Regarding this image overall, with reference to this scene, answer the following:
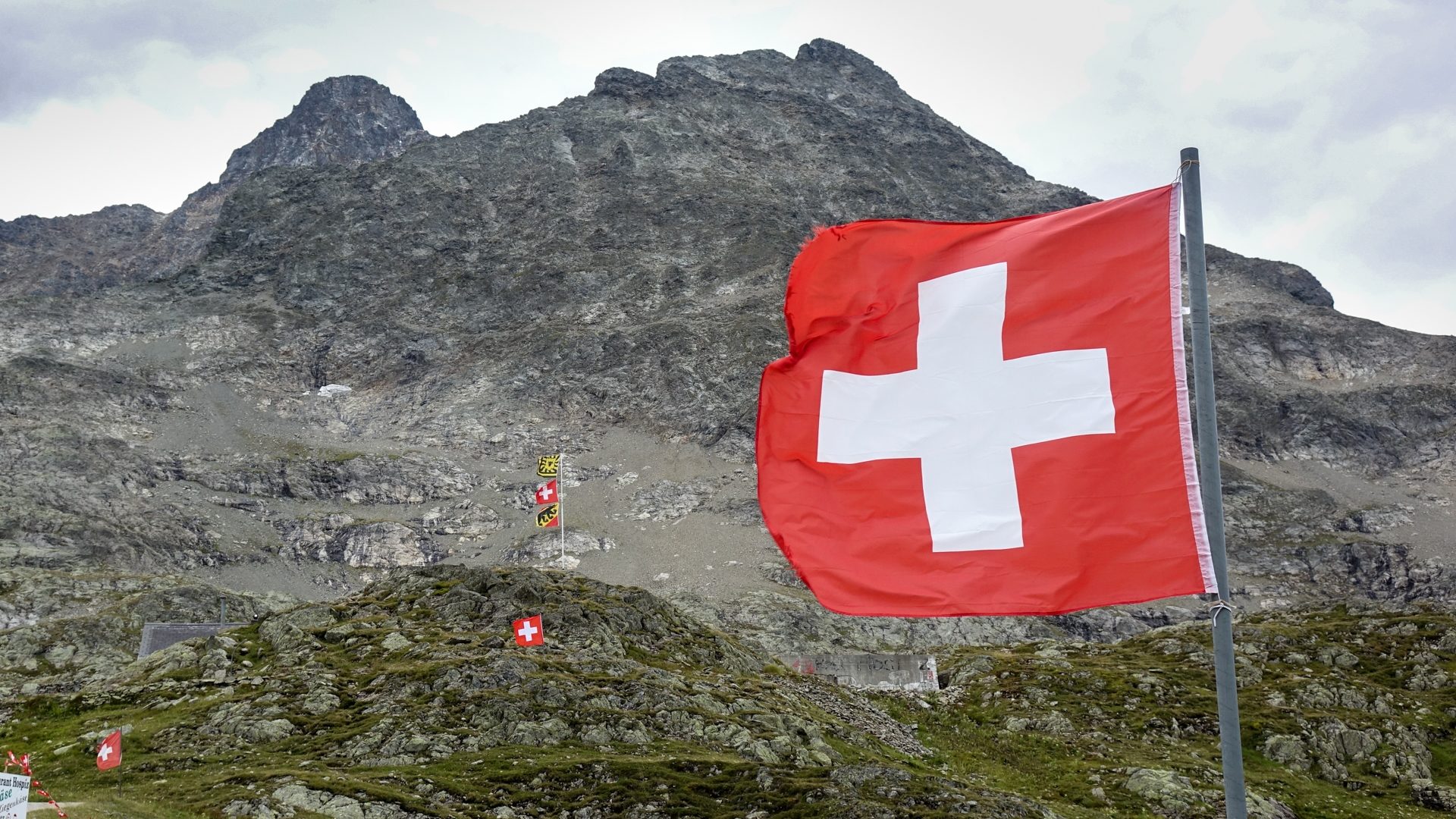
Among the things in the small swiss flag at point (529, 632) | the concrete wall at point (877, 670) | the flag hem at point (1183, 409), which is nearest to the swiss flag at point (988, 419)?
the flag hem at point (1183, 409)

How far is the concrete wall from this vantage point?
3041 inches

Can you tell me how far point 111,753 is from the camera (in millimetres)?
36812

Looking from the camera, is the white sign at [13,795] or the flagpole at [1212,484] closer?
the flagpole at [1212,484]

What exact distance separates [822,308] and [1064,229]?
338 centimetres

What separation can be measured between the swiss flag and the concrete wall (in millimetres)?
65109

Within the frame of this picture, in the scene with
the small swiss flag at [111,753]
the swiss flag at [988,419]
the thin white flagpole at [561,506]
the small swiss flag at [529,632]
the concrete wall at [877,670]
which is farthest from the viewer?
the thin white flagpole at [561,506]

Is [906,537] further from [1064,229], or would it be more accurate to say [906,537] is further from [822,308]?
[1064,229]

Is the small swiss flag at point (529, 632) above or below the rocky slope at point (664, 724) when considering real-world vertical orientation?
above

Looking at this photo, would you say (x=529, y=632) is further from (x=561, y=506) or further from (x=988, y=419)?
(x=561, y=506)

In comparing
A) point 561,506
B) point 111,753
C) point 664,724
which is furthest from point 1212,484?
point 561,506

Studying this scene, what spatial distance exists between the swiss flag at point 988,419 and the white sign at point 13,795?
20011mm

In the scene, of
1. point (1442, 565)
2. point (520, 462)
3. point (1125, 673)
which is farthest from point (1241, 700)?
point (520, 462)

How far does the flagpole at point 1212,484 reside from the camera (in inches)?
356

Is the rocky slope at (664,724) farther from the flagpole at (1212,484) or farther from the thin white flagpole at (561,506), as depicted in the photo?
the thin white flagpole at (561,506)
